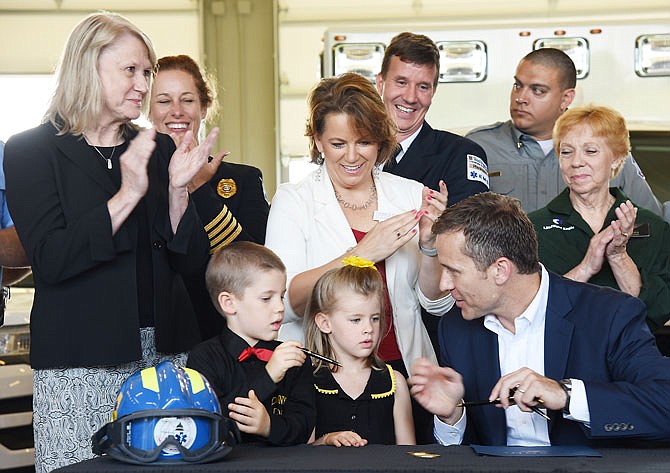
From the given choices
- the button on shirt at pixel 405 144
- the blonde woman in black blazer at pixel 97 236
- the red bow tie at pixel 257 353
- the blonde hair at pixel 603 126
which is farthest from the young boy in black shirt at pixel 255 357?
the blonde hair at pixel 603 126

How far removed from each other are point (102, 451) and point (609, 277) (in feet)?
8.22

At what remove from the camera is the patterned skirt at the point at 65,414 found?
3.61 meters

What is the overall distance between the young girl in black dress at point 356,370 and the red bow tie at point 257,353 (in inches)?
14.7

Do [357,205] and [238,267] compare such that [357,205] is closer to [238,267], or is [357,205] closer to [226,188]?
[226,188]

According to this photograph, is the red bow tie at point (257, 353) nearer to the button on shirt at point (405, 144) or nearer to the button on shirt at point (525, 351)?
the button on shirt at point (525, 351)

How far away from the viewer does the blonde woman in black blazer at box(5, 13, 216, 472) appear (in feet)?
11.8

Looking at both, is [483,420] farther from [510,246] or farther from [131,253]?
[131,253]

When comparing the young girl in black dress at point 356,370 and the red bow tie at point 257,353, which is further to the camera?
the young girl in black dress at point 356,370

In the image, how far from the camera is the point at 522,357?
3625 mm

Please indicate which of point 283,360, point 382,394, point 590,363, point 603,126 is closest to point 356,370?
point 382,394

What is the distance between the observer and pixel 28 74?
1161 cm

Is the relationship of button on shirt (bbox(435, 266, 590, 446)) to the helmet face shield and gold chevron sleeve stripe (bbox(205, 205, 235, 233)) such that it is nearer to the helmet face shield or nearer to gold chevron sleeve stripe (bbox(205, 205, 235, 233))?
the helmet face shield

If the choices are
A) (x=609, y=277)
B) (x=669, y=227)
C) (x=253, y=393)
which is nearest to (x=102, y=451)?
(x=253, y=393)

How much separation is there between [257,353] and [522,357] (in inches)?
32.2
